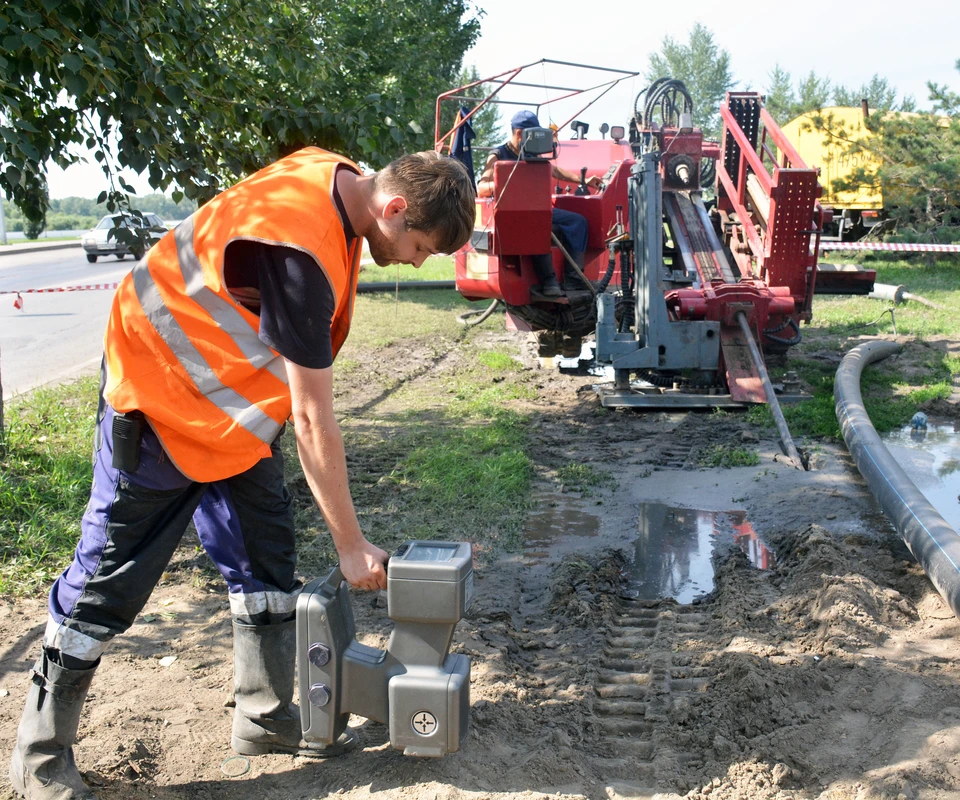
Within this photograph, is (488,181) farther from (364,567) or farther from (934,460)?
(364,567)

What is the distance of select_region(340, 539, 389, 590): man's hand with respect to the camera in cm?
228

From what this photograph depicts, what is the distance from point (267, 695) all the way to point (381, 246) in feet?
4.33

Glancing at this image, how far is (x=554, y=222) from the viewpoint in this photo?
8.11 metres

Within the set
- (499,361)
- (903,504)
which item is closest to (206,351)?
(903,504)

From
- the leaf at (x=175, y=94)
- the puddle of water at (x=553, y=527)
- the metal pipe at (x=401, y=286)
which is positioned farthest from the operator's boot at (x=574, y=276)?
the metal pipe at (x=401, y=286)

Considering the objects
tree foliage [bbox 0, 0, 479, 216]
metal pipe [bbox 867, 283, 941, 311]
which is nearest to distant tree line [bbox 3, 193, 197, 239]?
tree foliage [bbox 0, 0, 479, 216]

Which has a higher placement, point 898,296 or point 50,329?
point 898,296

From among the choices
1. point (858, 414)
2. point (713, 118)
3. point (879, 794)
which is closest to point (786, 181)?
point (858, 414)

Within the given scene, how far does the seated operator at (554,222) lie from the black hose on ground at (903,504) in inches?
100

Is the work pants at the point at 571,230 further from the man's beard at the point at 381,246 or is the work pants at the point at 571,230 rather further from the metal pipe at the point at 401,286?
the metal pipe at the point at 401,286

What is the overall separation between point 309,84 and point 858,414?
3.77m

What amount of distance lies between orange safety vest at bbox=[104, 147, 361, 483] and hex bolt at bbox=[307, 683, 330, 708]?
0.62 meters

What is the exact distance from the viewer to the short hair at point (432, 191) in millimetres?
2152

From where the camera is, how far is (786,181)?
725 cm
